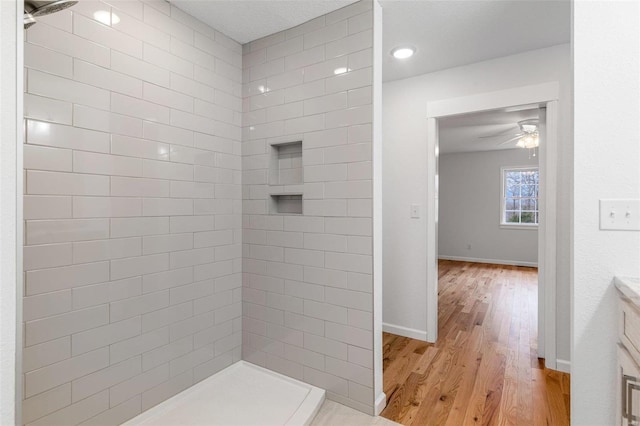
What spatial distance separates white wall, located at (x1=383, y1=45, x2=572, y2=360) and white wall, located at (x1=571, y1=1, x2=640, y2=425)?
4.54 ft

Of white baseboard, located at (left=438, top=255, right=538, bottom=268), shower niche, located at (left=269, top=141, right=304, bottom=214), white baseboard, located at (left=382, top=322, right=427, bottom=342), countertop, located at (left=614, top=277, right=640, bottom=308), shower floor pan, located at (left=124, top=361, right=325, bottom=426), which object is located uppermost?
shower niche, located at (left=269, top=141, right=304, bottom=214)

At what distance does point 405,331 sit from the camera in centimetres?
300

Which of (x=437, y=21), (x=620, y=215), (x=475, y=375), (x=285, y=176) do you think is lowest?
(x=475, y=375)

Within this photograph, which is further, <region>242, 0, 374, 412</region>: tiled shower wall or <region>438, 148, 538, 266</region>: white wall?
<region>438, 148, 538, 266</region>: white wall

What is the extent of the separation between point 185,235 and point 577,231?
203 cm

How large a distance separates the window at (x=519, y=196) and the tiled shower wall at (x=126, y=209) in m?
6.55

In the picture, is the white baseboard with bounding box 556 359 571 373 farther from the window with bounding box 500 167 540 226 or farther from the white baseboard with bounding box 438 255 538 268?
the window with bounding box 500 167 540 226

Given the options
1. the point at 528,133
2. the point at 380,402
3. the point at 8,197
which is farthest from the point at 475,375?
the point at 528,133

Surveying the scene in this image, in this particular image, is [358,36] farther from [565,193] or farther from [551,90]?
[565,193]

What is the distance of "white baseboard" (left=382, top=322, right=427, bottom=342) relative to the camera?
9.56ft

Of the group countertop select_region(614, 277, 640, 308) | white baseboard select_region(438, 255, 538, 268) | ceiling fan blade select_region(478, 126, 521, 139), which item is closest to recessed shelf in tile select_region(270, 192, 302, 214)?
countertop select_region(614, 277, 640, 308)

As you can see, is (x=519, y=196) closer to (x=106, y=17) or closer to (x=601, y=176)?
(x=601, y=176)

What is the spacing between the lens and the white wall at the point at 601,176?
1.20m

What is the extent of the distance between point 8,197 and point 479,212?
778 cm
